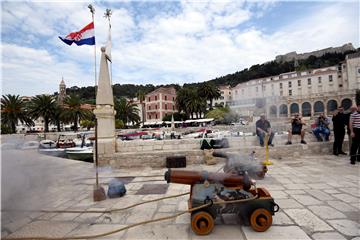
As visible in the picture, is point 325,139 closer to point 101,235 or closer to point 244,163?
point 244,163

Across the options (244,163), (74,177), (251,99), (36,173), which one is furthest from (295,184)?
(251,99)

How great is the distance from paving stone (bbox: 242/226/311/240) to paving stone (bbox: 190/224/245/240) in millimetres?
92

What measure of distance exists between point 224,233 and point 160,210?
126 centimetres

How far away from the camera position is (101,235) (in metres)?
2.77

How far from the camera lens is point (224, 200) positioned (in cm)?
291

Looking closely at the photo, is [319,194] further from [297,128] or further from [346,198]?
[297,128]

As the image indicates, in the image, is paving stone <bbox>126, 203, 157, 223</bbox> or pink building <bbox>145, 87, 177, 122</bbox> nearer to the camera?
paving stone <bbox>126, 203, 157, 223</bbox>

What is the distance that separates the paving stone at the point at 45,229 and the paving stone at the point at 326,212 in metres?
3.61

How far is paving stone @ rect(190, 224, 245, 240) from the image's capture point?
8.93ft

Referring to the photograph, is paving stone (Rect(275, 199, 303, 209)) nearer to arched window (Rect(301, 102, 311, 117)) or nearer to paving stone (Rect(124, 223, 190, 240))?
paving stone (Rect(124, 223, 190, 240))

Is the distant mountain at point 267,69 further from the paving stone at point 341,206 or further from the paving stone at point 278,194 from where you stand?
the paving stone at point 341,206

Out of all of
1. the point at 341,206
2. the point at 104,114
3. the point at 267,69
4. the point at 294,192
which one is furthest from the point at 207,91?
the point at 267,69

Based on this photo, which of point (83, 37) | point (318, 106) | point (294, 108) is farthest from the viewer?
point (294, 108)

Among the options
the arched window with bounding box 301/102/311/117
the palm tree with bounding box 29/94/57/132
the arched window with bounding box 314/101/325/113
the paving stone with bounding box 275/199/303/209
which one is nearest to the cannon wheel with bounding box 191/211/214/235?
the paving stone with bounding box 275/199/303/209
